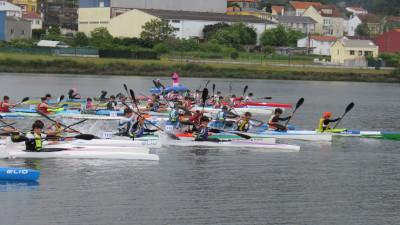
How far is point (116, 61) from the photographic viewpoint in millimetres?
79062

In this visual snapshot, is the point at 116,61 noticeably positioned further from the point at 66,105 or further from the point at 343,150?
the point at 343,150

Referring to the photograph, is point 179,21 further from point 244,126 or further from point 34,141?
point 34,141

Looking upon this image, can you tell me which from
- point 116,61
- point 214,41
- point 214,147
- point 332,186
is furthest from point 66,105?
point 214,41

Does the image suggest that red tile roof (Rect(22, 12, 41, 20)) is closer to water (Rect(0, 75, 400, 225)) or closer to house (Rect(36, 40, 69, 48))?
house (Rect(36, 40, 69, 48))

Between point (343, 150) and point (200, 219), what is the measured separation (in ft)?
41.5

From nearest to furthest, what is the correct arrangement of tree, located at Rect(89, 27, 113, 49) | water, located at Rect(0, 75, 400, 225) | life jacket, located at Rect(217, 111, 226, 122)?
1. water, located at Rect(0, 75, 400, 225)
2. life jacket, located at Rect(217, 111, 226, 122)
3. tree, located at Rect(89, 27, 113, 49)

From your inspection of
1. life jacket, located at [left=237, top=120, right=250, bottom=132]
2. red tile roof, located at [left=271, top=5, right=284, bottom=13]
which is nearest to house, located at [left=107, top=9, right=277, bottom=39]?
red tile roof, located at [left=271, top=5, right=284, bottom=13]

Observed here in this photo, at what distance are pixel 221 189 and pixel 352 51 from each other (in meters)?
77.6

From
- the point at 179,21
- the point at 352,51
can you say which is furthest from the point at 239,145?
the point at 179,21

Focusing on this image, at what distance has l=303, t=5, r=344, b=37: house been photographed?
14288cm

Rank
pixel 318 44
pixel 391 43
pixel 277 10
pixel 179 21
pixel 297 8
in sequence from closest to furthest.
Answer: pixel 179 21 → pixel 391 43 → pixel 318 44 → pixel 277 10 → pixel 297 8

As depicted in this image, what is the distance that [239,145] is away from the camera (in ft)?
96.9

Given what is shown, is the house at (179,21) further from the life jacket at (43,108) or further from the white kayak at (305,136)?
the white kayak at (305,136)

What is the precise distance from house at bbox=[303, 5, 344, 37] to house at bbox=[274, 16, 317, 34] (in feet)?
13.8
